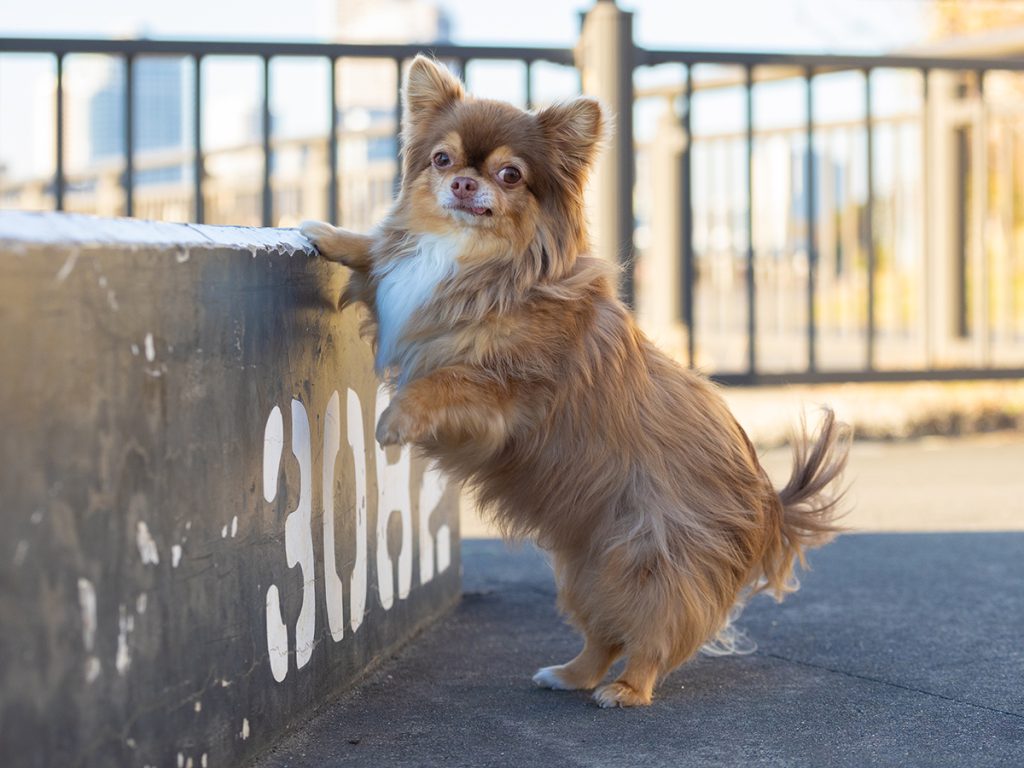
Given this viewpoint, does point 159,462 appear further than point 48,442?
Yes

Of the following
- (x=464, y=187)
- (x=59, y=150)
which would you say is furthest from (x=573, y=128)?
(x=59, y=150)

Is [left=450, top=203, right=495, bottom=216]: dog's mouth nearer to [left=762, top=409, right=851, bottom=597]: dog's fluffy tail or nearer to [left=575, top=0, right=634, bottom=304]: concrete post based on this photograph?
[left=762, top=409, right=851, bottom=597]: dog's fluffy tail

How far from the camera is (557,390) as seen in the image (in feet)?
7.99

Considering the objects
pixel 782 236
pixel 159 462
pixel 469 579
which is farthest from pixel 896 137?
pixel 159 462

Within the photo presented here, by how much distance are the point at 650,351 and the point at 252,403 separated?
93cm

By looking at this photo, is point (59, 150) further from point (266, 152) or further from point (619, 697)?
point (619, 697)

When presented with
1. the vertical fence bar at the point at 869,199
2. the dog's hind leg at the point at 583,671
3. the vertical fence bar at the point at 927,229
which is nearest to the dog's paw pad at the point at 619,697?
the dog's hind leg at the point at 583,671

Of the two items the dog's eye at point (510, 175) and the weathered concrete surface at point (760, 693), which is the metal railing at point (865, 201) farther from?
the dog's eye at point (510, 175)

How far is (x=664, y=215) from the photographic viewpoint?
23.2 ft

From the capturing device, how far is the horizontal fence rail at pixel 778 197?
14.3 feet

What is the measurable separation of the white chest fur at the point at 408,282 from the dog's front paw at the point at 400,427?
25cm

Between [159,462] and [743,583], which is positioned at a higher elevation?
[159,462]

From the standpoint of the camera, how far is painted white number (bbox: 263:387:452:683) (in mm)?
2123

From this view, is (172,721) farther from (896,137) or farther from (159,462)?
(896,137)
